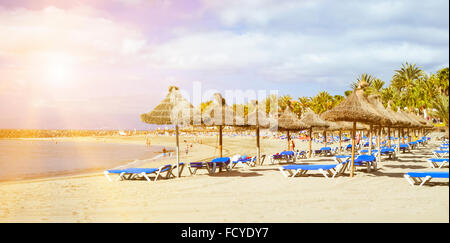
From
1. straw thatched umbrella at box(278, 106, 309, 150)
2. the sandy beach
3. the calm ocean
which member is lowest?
the calm ocean

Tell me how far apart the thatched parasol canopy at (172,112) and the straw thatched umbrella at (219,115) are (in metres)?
0.50

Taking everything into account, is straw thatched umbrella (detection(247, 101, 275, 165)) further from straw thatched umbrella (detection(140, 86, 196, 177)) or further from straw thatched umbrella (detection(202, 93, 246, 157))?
straw thatched umbrella (detection(140, 86, 196, 177))

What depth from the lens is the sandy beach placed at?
5918mm

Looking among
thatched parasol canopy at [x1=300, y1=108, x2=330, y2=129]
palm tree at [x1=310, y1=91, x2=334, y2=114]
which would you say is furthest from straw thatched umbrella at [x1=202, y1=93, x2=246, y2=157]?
palm tree at [x1=310, y1=91, x2=334, y2=114]

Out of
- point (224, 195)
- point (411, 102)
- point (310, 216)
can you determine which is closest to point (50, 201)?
point (224, 195)

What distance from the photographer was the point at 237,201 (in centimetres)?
720

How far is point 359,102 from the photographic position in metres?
10.5

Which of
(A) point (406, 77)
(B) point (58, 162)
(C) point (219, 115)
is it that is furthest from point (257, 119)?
(A) point (406, 77)

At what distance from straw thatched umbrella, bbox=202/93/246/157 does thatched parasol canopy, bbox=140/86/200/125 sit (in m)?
0.50

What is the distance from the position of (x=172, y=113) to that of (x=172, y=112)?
0.12ft

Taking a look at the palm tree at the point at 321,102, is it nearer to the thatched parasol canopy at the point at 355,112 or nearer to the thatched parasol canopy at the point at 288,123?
the thatched parasol canopy at the point at 288,123

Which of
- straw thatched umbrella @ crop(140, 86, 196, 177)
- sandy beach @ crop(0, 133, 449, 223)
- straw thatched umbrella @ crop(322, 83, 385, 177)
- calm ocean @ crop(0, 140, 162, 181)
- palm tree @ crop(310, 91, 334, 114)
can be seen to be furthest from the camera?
palm tree @ crop(310, 91, 334, 114)

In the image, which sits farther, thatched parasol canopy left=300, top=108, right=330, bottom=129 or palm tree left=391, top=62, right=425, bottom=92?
palm tree left=391, top=62, right=425, bottom=92

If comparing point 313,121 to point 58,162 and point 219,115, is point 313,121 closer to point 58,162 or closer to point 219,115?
point 219,115
